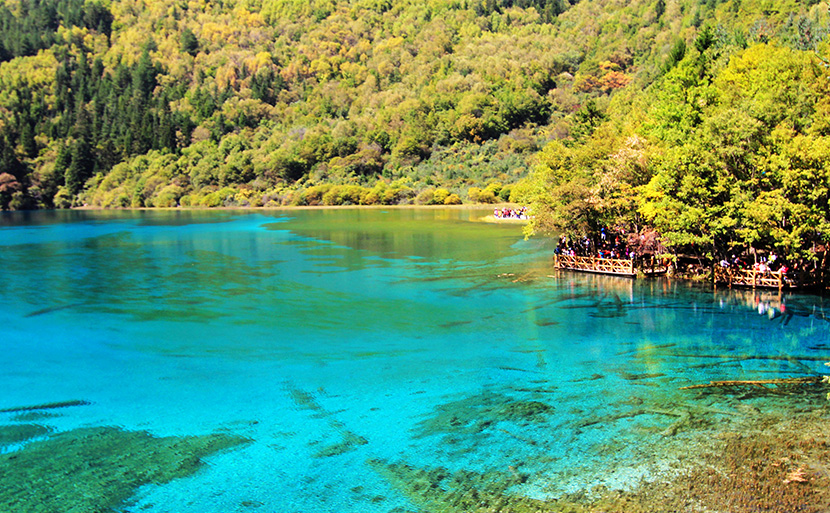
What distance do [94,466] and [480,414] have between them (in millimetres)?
10760

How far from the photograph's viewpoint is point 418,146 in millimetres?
189250

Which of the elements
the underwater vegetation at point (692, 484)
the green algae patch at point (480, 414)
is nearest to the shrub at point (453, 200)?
the green algae patch at point (480, 414)

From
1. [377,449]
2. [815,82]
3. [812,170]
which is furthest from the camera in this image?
[815,82]

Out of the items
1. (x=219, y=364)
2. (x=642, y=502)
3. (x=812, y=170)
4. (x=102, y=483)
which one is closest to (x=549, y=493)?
(x=642, y=502)

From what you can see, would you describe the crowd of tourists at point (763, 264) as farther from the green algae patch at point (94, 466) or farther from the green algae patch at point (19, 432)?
the green algae patch at point (19, 432)

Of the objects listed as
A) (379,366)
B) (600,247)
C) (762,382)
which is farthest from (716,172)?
(379,366)

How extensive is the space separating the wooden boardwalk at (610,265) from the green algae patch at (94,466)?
1294 inches

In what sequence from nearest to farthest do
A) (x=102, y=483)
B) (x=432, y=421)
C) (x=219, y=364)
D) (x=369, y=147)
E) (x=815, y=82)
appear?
(x=102, y=483), (x=432, y=421), (x=219, y=364), (x=815, y=82), (x=369, y=147)

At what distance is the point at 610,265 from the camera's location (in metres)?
45.4

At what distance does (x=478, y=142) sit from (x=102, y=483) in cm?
18109

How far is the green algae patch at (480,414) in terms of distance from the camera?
62.1 feet

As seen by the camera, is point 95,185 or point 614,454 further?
point 95,185

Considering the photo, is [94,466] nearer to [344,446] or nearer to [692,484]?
[344,446]

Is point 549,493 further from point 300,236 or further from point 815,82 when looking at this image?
point 300,236
